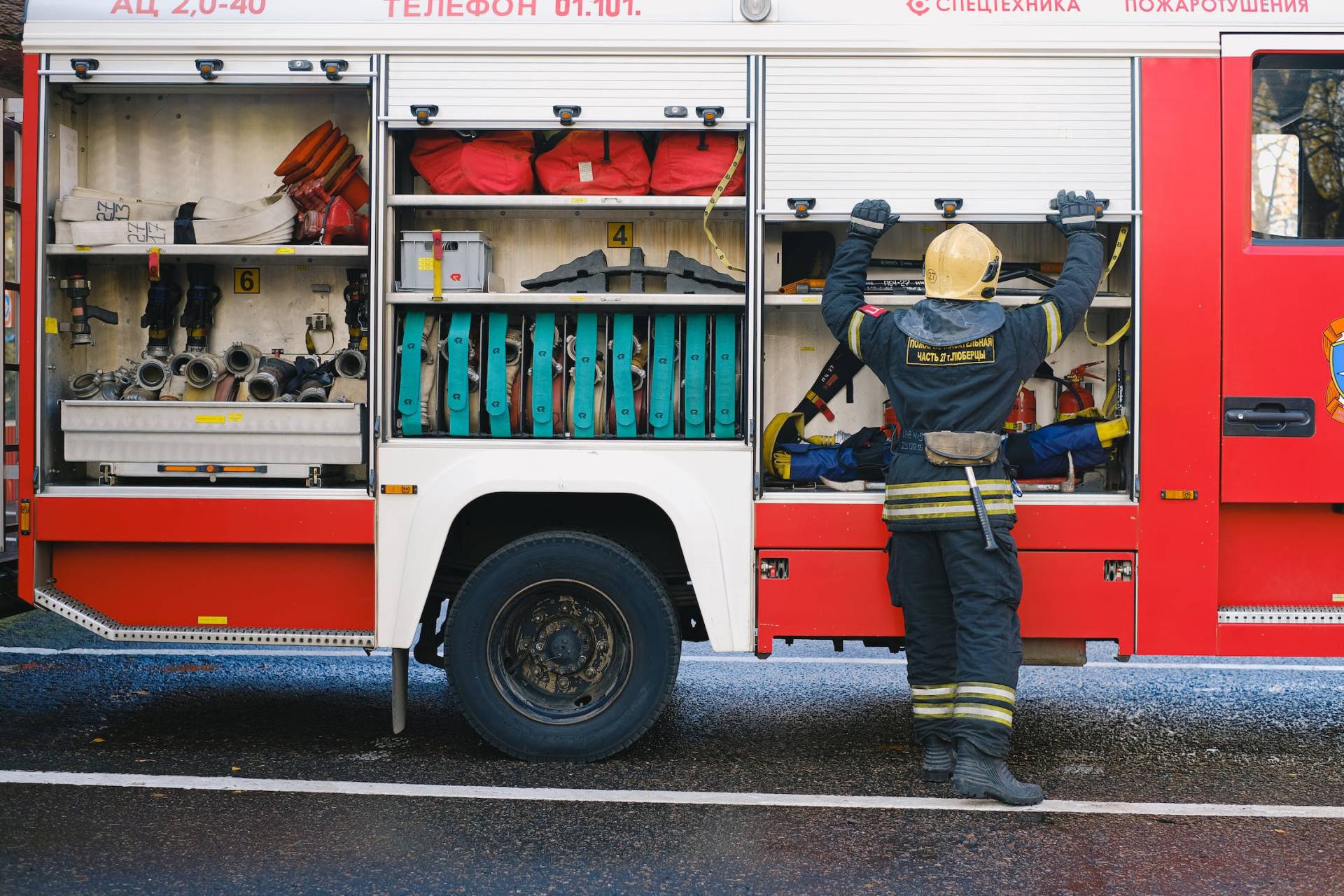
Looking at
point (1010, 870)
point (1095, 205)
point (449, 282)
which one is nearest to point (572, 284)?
point (449, 282)

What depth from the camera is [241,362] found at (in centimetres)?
523

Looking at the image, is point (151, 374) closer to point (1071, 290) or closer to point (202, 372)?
point (202, 372)

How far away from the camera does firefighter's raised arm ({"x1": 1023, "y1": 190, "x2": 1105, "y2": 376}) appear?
4500mm

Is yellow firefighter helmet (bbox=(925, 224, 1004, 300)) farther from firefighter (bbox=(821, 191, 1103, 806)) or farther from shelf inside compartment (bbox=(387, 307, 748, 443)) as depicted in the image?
shelf inside compartment (bbox=(387, 307, 748, 443))

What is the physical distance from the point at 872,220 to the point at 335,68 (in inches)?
82.9

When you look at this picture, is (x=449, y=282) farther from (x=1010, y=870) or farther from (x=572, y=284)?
(x=1010, y=870)

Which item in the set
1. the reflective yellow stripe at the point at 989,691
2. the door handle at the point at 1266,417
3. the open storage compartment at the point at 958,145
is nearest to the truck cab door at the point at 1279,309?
the door handle at the point at 1266,417

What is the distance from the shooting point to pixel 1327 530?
4684 mm

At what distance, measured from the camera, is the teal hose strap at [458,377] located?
4.90 meters

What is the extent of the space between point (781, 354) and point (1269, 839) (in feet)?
8.56

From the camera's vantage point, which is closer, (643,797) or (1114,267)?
(643,797)

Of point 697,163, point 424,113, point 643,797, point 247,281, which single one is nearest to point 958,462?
point 697,163

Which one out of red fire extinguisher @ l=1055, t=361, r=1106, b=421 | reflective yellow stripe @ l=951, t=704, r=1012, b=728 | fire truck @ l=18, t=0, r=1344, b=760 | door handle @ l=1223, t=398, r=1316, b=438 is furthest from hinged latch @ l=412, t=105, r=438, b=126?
door handle @ l=1223, t=398, r=1316, b=438

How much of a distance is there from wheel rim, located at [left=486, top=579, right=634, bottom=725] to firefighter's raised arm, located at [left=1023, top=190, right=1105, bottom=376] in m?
1.88
